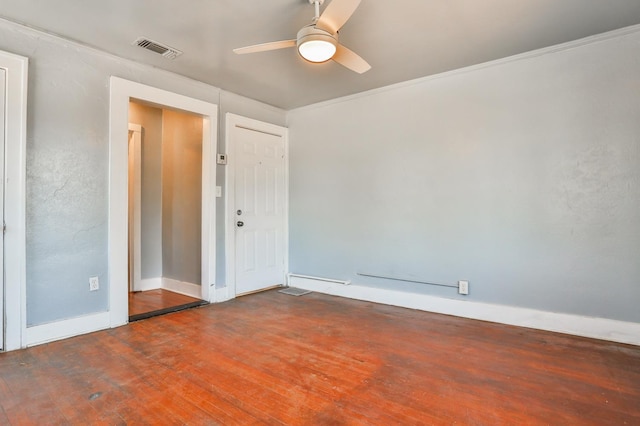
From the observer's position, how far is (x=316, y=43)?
6.86ft

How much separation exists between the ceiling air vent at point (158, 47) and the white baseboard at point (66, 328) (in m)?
2.37

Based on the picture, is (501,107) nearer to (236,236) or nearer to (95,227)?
(236,236)

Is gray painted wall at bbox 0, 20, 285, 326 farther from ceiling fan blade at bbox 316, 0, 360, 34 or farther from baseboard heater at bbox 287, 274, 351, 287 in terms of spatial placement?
baseboard heater at bbox 287, 274, 351, 287

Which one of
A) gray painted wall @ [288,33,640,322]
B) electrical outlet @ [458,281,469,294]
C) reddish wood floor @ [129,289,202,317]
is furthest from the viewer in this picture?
reddish wood floor @ [129,289,202,317]

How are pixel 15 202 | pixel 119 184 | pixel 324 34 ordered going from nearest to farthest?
pixel 324 34 < pixel 15 202 < pixel 119 184

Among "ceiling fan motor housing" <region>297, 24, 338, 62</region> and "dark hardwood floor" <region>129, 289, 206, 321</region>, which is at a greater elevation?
"ceiling fan motor housing" <region>297, 24, 338, 62</region>

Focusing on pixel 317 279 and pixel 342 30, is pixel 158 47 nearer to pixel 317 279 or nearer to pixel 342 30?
pixel 342 30

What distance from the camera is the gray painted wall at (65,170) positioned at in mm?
2637

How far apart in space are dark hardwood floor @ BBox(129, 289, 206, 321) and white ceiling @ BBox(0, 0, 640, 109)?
8.14ft

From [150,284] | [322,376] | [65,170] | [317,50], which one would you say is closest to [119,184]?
[65,170]

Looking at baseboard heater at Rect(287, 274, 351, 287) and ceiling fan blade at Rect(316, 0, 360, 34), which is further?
baseboard heater at Rect(287, 274, 351, 287)

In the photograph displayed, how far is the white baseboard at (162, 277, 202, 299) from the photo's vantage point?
162 inches

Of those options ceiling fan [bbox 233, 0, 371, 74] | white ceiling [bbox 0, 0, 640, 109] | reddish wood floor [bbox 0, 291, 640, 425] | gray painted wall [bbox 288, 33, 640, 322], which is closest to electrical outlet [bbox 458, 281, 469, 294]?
gray painted wall [bbox 288, 33, 640, 322]

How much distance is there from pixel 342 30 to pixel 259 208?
2460mm
